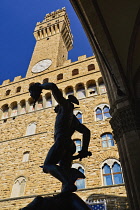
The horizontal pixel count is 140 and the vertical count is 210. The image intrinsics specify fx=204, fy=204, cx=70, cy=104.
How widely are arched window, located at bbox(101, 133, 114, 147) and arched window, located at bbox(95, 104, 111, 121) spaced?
4.14 feet

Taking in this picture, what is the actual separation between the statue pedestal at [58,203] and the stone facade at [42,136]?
7.41m

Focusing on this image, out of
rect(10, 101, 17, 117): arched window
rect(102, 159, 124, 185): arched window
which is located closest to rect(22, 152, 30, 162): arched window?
rect(10, 101, 17, 117): arched window

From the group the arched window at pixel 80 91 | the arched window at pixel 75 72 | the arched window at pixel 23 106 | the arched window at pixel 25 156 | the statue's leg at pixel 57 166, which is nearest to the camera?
the statue's leg at pixel 57 166

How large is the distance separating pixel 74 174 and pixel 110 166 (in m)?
8.62

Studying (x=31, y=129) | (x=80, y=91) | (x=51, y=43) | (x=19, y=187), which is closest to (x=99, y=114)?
(x=80, y=91)

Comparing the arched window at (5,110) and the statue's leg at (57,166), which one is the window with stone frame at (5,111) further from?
the statue's leg at (57,166)

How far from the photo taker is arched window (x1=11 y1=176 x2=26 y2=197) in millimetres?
10639

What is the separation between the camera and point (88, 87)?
1491 cm

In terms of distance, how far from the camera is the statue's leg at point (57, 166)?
178 cm

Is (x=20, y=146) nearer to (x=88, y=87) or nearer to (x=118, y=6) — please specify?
(x=88, y=87)

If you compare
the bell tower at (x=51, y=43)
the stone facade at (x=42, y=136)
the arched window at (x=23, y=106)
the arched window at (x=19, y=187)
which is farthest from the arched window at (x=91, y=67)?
the arched window at (x=19, y=187)

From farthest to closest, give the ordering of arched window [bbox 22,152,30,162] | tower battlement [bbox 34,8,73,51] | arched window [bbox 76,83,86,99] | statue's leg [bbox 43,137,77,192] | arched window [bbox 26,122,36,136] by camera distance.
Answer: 1. tower battlement [bbox 34,8,73,51]
2. arched window [bbox 76,83,86,99]
3. arched window [bbox 26,122,36,136]
4. arched window [bbox 22,152,30,162]
5. statue's leg [bbox 43,137,77,192]

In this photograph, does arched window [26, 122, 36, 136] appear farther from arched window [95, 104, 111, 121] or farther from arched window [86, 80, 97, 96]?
→ arched window [86, 80, 97, 96]

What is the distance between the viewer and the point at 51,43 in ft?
77.6
